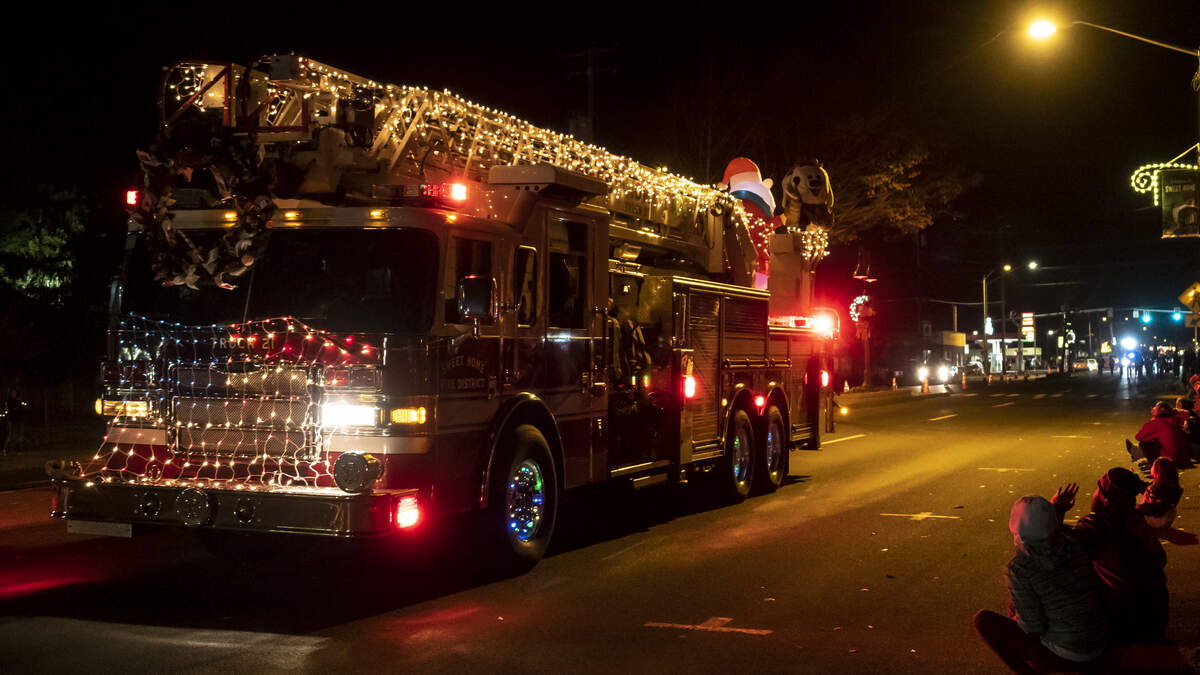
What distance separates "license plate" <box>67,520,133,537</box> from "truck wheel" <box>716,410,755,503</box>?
720 centimetres

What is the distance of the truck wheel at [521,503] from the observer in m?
9.13

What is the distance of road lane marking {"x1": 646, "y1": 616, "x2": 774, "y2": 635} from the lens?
762 centimetres

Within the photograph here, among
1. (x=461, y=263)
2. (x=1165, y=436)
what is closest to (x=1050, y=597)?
(x=461, y=263)

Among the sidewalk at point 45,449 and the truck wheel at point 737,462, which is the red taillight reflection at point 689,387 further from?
the sidewalk at point 45,449

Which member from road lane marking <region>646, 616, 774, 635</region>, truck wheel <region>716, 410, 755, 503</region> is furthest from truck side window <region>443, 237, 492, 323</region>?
truck wheel <region>716, 410, 755, 503</region>

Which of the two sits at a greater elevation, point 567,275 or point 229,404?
point 567,275

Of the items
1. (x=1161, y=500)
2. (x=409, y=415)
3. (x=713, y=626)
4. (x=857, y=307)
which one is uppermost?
(x=857, y=307)

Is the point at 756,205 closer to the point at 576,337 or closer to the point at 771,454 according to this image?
the point at 771,454

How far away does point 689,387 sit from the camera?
12.7 meters

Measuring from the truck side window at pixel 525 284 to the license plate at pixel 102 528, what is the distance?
3.26 meters

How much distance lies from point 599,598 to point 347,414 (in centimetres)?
224

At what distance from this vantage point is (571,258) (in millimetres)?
10531

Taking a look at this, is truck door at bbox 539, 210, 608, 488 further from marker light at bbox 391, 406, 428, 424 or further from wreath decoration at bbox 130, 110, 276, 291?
wreath decoration at bbox 130, 110, 276, 291

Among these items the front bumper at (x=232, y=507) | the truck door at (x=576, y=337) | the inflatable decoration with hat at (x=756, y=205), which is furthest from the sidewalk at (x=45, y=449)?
the inflatable decoration with hat at (x=756, y=205)
